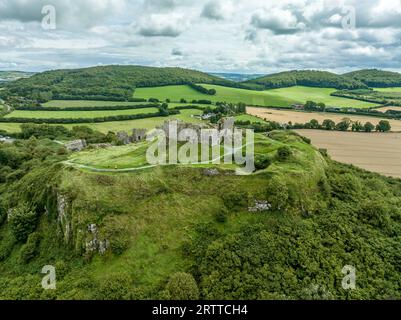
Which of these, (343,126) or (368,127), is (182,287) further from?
(368,127)

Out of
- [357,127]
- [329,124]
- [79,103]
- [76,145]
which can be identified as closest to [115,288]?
[76,145]

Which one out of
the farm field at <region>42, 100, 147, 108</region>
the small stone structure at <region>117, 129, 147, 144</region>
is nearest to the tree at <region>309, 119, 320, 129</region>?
the small stone structure at <region>117, 129, 147, 144</region>

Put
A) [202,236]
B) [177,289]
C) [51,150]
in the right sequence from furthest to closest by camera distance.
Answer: [51,150] < [202,236] < [177,289]

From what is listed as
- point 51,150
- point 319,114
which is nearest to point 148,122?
point 51,150

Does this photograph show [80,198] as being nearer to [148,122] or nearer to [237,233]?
[237,233]

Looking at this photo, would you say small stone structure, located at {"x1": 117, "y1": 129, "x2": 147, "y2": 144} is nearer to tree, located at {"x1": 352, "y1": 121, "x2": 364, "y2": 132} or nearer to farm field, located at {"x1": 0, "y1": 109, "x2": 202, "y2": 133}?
farm field, located at {"x1": 0, "y1": 109, "x2": 202, "y2": 133}
